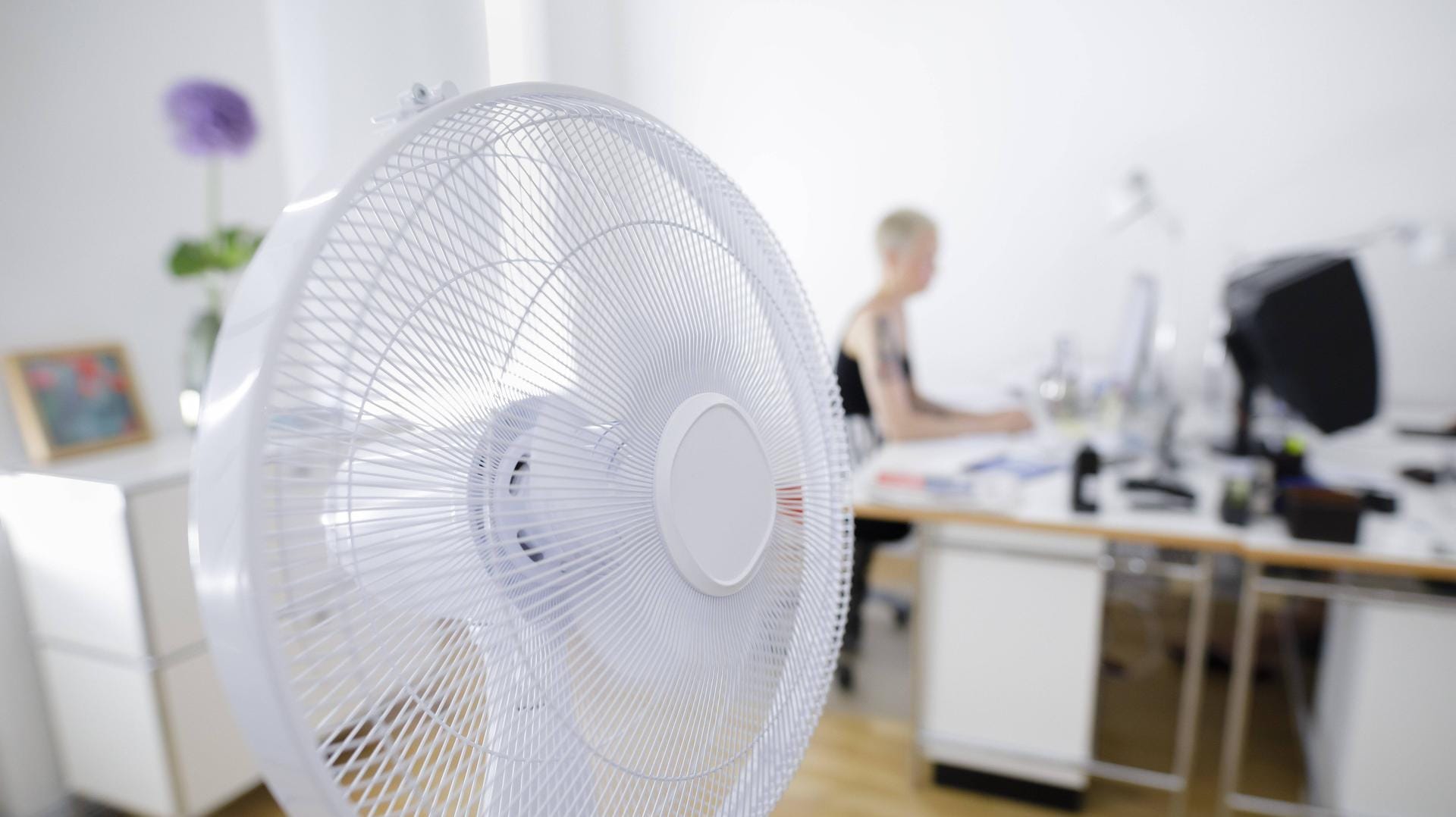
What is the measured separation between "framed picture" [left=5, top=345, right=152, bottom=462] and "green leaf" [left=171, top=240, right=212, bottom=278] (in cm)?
24

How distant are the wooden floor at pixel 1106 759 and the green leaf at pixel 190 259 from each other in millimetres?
1136

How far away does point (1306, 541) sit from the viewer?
146 centimetres

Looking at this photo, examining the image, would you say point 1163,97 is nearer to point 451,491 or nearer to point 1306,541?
point 1306,541

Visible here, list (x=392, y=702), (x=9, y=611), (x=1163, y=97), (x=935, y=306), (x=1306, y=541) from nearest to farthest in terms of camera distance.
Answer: (x=392, y=702), (x=1306, y=541), (x=9, y=611), (x=1163, y=97), (x=935, y=306)

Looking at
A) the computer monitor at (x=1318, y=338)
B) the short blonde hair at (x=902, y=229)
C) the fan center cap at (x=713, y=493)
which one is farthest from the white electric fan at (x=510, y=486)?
the short blonde hair at (x=902, y=229)

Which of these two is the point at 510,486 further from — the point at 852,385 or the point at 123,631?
the point at 852,385

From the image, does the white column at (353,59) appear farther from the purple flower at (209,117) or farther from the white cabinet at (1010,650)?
the white cabinet at (1010,650)

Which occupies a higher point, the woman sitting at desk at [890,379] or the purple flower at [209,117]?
the purple flower at [209,117]

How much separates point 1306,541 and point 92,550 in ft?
7.20

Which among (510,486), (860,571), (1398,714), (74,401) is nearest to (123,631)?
(74,401)

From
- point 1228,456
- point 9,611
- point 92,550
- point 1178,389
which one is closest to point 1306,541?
point 1228,456

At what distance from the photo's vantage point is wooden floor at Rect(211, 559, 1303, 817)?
1.75 meters

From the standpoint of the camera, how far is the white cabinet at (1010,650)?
1.67 metres

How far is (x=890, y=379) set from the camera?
2117 millimetres
